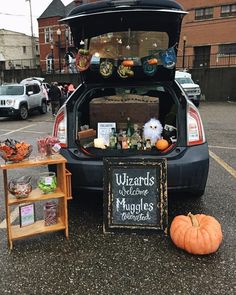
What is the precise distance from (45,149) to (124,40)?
61.3 inches

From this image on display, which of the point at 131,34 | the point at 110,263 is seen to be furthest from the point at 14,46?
the point at 110,263

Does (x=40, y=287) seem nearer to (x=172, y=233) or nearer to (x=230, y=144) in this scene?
(x=172, y=233)

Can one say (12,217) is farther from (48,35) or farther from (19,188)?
(48,35)

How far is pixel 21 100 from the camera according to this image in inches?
561

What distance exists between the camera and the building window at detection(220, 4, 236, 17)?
30.1 metres

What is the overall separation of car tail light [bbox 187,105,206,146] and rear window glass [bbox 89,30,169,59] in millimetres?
804

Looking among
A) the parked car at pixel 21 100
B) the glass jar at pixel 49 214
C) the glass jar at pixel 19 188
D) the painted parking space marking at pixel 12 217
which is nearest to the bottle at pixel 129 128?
the glass jar at pixel 49 214

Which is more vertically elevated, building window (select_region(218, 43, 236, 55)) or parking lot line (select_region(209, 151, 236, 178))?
building window (select_region(218, 43, 236, 55))

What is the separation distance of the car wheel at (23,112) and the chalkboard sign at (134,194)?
38.6 feet

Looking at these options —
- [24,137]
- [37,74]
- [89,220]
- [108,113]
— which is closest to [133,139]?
[108,113]

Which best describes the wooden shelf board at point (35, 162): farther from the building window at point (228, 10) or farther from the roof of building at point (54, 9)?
the roof of building at point (54, 9)

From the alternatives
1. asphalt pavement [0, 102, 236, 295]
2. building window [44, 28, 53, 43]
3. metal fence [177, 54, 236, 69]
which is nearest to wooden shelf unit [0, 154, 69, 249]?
asphalt pavement [0, 102, 236, 295]

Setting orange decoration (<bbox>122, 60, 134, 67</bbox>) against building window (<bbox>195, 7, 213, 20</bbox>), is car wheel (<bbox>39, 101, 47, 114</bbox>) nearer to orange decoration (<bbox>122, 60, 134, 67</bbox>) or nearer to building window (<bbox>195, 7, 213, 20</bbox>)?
orange decoration (<bbox>122, 60, 134, 67</bbox>)

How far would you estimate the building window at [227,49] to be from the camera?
1189 inches
